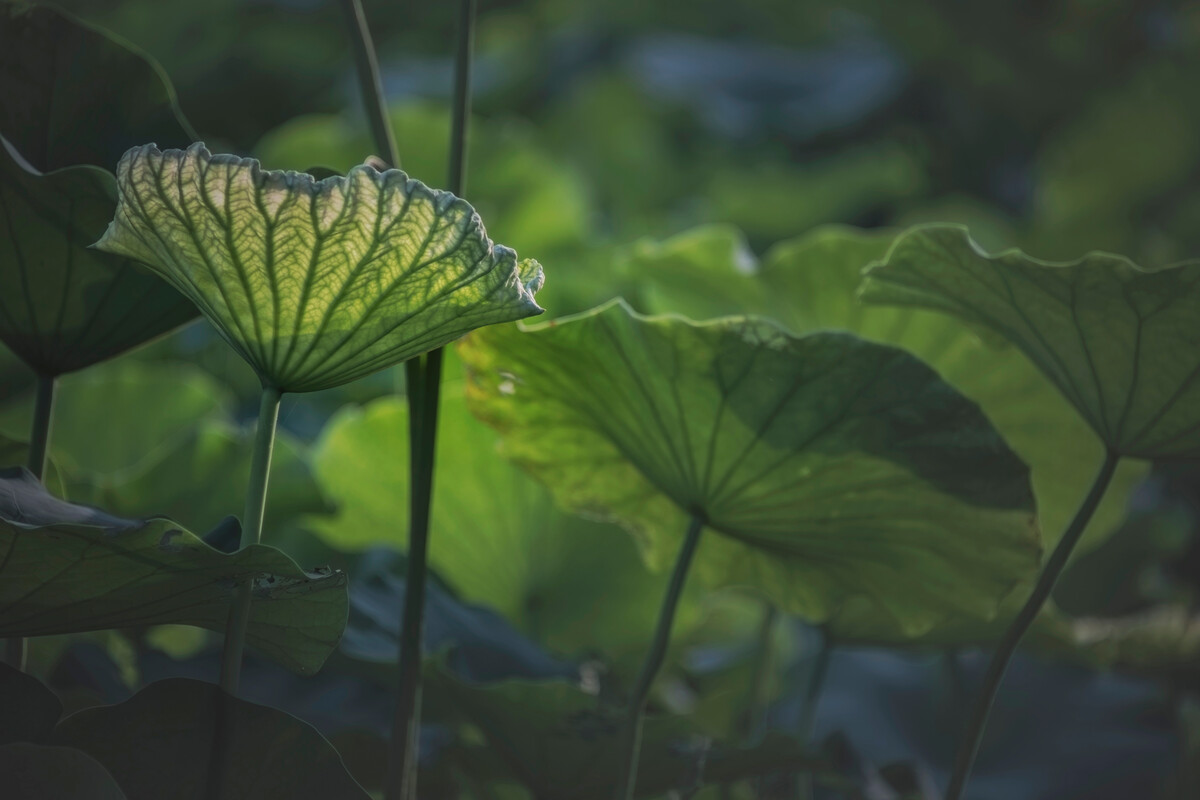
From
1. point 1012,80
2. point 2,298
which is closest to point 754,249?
point 1012,80

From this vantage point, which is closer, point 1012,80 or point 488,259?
point 488,259

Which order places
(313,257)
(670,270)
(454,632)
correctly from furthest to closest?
1. (670,270)
2. (454,632)
3. (313,257)

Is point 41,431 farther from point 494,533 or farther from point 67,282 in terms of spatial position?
point 494,533

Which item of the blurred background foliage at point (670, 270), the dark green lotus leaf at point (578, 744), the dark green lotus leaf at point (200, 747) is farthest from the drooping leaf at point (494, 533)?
the dark green lotus leaf at point (200, 747)

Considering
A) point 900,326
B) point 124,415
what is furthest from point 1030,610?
point 124,415

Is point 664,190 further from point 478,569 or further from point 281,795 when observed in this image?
point 281,795

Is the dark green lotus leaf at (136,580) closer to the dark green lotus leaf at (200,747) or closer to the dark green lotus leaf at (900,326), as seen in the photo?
the dark green lotus leaf at (200,747)
